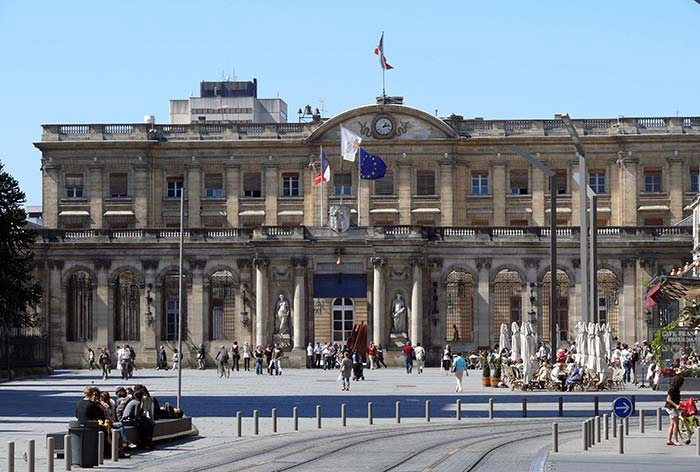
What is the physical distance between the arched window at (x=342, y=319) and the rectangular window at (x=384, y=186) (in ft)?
31.3

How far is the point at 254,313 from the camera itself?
94812mm

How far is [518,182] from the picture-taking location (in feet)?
340

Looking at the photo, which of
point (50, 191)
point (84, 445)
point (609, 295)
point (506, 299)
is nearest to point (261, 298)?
point (506, 299)

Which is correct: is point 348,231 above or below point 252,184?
below

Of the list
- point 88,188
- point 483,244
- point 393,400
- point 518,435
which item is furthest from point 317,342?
point 518,435

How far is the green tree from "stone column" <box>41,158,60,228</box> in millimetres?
24713

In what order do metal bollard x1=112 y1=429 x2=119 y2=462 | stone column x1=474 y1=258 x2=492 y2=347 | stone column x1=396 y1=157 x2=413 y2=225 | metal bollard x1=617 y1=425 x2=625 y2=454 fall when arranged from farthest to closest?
stone column x1=396 y1=157 x2=413 y2=225, stone column x1=474 y1=258 x2=492 y2=347, metal bollard x1=617 y1=425 x2=625 y2=454, metal bollard x1=112 y1=429 x2=119 y2=462

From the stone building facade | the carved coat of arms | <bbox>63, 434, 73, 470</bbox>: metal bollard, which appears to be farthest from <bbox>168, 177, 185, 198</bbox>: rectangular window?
<bbox>63, 434, 73, 470</bbox>: metal bollard

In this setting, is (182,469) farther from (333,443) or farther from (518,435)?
(518,435)

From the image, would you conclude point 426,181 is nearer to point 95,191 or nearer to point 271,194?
point 271,194

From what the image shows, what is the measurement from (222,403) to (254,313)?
38.6 m

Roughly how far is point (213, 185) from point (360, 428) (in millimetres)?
62418

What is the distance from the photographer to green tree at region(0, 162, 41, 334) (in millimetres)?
75375

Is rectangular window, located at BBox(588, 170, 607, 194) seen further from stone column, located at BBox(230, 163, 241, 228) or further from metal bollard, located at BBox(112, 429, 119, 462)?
metal bollard, located at BBox(112, 429, 119, 462)
